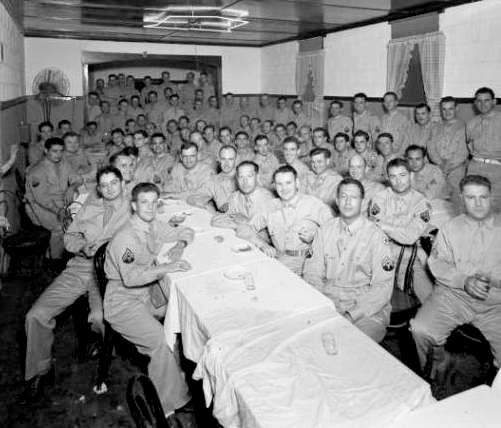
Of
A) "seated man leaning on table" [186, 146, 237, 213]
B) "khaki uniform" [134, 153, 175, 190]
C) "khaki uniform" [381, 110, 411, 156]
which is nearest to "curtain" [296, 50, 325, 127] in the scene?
"khaki uniform" [381, 110, 411, 156]

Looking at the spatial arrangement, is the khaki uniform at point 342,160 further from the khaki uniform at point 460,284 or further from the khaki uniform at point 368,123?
the khaki uniform at point 460,284

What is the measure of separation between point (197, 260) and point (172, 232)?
2.12 feet

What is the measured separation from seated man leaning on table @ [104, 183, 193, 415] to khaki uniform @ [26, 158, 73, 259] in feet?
9.74

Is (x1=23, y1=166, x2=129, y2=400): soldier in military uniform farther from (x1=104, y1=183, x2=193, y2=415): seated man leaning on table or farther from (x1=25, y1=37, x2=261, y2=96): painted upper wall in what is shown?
(x1=25, y1=37, x2=261, y2=96): painted upper wall

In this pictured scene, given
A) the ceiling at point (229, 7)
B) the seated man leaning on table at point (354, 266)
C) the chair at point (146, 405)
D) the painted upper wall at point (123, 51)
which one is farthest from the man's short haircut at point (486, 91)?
the painted upper wall at point (123, 51)

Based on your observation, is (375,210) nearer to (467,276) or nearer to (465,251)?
(465,251)

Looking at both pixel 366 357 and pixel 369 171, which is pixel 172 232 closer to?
pixel 366 357

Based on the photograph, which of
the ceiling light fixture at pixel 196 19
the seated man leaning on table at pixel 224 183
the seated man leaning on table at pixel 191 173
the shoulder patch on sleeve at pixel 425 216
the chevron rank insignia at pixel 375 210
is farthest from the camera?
the ceiling light fixture at pixel 196 19

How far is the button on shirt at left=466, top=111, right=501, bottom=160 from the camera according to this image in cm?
668

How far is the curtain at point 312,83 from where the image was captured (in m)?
11.0

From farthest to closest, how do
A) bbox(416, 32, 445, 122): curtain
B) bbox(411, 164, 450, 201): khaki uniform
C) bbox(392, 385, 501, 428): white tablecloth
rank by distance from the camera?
bbox(416, 32, 445, 122): curtain
bbox(411, 164, 450, 201): khaki uniform
bbox(392, 385, 501, 428): white tablecloth

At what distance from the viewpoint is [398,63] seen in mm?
8453

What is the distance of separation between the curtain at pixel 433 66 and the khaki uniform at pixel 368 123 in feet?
3.58

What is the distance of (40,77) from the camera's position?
11797 mm
